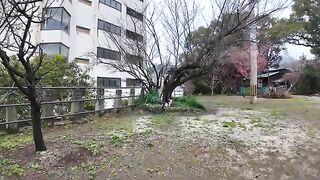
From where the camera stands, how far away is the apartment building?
834 inches

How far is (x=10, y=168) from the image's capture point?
4809 millimetres

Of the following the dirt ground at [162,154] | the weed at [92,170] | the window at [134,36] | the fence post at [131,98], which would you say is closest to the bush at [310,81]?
the window at [134,36]

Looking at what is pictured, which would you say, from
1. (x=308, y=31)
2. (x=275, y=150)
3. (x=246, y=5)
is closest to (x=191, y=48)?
(x=246, y=5)

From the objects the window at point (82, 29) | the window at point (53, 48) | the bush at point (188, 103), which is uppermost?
the window at point (82, 29)

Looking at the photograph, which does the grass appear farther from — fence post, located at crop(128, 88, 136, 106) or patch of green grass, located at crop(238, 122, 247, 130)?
fence post, located at crop(128, 88, 136, 106)

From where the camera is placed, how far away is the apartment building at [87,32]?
21188 mm

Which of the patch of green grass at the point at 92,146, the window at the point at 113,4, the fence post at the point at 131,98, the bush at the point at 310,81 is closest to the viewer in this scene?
the patch of green grass at the point at 92,146

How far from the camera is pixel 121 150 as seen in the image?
18.8 feet

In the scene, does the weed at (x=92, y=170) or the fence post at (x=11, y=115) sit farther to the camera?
the fence post at (x=11, y=115)

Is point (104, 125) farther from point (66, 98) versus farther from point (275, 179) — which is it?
point (275, 179)

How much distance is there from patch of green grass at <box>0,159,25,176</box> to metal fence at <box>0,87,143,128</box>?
1911 millimetres

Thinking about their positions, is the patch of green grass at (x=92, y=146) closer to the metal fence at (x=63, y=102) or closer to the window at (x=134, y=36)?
the metal fence at (x=63, y=102)

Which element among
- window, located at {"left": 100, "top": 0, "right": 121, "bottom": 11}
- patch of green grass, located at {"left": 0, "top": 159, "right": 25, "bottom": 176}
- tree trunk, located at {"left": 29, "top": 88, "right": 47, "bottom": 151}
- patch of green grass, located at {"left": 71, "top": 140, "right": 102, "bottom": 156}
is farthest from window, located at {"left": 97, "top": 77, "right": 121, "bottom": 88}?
patch of green grass, located at {"left": 0, "top": 159, "right": 25, "bottom": 176}

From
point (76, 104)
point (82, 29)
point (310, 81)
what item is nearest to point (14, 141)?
point (76, 104)
